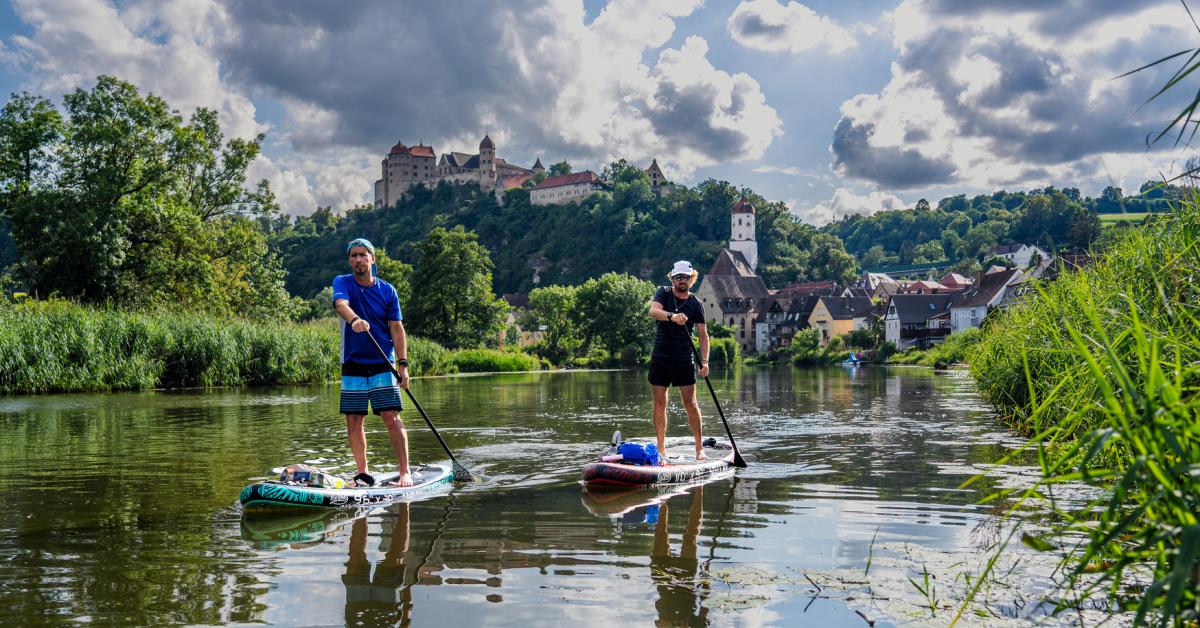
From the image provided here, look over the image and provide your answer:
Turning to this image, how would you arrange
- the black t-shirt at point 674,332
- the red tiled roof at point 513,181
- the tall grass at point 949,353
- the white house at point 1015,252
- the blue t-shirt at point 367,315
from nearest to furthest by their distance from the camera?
the blue t-shirt at point 367,315 → the black t-shirt at point 674,332 → the tall grass at point 949,353 → the white house at point 1015,252 → the red tiled roof at point 513,181

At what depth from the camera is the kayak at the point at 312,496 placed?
22.9 feet

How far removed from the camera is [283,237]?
162 metres

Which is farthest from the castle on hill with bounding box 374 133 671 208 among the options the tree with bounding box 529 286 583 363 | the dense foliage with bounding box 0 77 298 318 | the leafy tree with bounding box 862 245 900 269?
the dense foliage with bounding box 0 77 298 318

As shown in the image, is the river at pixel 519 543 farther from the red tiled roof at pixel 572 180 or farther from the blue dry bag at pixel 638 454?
the red tiled roof at pixel 572 180

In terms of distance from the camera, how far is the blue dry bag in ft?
29.1

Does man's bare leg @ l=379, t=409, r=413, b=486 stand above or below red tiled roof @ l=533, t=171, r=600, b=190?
below

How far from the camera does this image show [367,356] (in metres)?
7.87

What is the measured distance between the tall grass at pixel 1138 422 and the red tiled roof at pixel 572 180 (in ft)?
524

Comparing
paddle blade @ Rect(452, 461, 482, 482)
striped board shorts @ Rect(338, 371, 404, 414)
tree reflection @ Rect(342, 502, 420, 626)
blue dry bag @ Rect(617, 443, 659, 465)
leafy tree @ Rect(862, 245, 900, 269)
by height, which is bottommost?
tree reflection @ Rect(342, 502, 420, 626)

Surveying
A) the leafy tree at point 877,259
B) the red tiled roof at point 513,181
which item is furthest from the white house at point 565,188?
the leafy tree at point 877,259

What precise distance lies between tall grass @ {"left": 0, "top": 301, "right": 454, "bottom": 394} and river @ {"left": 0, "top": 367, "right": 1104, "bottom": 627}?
12353mm

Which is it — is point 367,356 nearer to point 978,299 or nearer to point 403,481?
point 403,481

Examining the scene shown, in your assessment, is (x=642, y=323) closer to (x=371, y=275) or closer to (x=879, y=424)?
(x=879, y=424)

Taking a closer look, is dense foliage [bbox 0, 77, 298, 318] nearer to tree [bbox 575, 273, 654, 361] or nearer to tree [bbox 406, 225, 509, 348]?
tree [bbox 406, 225, 509, 348]
